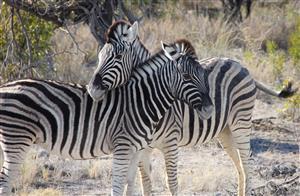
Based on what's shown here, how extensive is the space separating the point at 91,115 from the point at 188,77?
959mm

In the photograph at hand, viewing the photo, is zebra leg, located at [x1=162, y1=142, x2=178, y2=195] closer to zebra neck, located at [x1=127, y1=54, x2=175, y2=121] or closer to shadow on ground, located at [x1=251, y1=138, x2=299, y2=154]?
zebra neck, located at [x1=127, y1=54, x2=175, y2=121]

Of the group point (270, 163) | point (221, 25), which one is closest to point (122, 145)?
point (270, 163)

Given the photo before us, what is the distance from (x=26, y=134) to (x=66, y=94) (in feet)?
1.73

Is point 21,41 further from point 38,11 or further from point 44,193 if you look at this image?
point 44,193

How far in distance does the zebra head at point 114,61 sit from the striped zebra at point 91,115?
0.25ft

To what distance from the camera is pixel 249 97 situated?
8.18 m

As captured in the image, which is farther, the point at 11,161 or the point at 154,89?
the point at 154,89

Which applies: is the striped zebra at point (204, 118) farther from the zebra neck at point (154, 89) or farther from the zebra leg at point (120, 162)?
the zebra leg at point (120, 162)

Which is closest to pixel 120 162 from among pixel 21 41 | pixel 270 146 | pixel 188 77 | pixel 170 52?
pixel 188 77

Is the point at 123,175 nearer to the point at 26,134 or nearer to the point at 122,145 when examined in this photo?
the point at 122,145

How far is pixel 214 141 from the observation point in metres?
10.8

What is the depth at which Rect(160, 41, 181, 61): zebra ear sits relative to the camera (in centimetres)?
676

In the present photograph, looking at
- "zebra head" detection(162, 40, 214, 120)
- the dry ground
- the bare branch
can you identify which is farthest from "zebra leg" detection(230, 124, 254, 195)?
the bare branch

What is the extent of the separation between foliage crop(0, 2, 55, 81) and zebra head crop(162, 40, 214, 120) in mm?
3121
